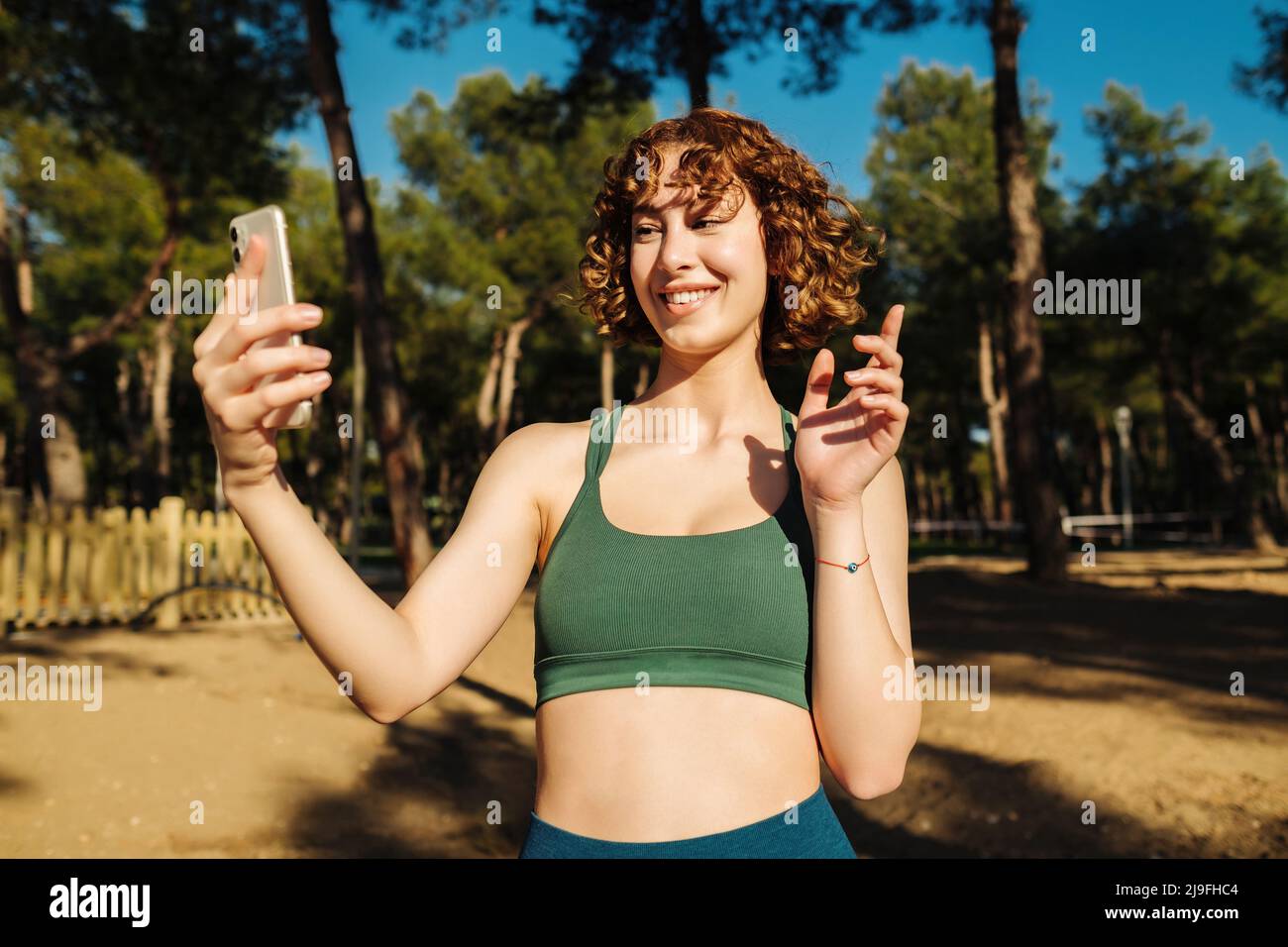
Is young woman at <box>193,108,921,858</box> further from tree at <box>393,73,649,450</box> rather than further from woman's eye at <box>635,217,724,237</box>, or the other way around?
tree at <box>393,73,649,450</box>

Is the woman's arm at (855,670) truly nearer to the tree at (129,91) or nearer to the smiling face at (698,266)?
the smiling face at (698,266)

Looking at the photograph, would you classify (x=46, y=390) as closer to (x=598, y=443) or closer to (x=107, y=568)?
(x=107, y=568)

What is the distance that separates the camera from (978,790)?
7340mm

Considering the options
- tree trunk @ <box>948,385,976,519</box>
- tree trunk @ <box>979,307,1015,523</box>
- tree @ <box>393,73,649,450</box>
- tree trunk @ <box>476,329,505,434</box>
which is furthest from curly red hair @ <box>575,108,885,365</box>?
tree trunk @ <box>948,385,976,519</box>

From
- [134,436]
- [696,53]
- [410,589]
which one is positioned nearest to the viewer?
[410,589]

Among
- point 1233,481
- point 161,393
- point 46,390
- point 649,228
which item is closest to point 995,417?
point 1233,481

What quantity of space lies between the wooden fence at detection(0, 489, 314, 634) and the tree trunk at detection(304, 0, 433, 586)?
243 centimetres

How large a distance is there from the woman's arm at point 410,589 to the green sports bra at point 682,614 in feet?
0.47

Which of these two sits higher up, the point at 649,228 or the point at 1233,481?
the point at 649,228

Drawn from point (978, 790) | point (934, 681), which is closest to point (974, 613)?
point (934, 681)

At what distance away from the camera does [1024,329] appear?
16.3 meters

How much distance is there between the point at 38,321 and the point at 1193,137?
37248mm

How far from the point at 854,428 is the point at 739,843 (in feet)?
2.21

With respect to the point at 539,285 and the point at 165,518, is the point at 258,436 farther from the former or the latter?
the point at 539,285
